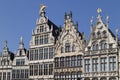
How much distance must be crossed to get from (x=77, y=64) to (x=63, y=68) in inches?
83.7

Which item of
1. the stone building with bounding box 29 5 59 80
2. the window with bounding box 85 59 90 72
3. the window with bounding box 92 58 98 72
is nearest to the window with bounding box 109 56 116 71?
the window with bounding box 92 58 98 72

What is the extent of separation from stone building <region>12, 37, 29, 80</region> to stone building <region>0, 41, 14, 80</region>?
2.80 ft

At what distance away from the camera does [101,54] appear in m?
36.3

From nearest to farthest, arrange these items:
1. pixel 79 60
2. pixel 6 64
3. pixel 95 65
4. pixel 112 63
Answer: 1. pixel 112 63
2. pixel 95 65
3. pixel 79 60
4. pixel 6 64

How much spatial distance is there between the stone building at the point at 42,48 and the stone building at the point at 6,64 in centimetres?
432

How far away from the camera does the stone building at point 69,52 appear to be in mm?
38219

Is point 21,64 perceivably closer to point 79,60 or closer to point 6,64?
point 6,64

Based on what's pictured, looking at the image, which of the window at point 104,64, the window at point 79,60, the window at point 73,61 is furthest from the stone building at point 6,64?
the window at point 104,64

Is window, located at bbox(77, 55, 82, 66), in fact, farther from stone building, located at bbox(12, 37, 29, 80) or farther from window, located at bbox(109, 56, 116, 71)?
stone building, located at bbox(12, 37, 29, 80)

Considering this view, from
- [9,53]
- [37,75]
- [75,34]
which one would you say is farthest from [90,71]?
[9,53]

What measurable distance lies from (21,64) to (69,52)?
8.58m

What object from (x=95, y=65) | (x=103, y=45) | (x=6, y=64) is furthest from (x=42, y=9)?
(x=95, y=65)

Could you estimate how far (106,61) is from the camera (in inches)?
1412

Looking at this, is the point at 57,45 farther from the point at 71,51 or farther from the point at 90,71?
the point at 90,71
